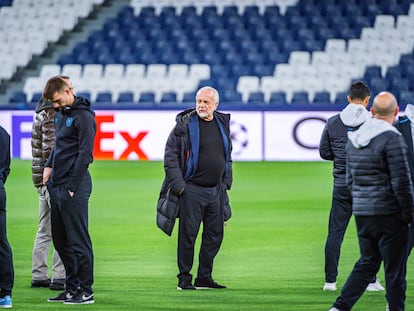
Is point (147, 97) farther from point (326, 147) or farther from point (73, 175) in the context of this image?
point (73, 175)

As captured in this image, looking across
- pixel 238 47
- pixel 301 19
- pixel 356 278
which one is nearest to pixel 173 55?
pixel 238 47

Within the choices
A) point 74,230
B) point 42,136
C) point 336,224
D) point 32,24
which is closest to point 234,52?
point 32,24

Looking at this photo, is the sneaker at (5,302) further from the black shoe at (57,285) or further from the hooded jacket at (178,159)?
the hooded jacket at (178,159)

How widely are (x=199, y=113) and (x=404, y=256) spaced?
3.12 m

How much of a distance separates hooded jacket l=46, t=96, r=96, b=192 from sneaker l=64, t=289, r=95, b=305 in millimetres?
967

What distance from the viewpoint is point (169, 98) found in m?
29.6

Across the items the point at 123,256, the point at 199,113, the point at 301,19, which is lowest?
the point at 123,256

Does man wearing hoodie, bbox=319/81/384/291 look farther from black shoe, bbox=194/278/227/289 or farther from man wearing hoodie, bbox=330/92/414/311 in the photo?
man wearing hoodie, bbox=330/92/414/311

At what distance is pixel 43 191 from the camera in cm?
1050

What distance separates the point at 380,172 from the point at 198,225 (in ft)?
10.4

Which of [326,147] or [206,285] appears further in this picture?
[206,285]

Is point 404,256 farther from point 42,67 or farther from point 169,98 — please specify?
Answer: point 42,67

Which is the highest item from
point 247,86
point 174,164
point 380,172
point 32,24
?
point 32,24

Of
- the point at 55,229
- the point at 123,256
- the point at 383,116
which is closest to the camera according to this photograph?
the point at 383,116
